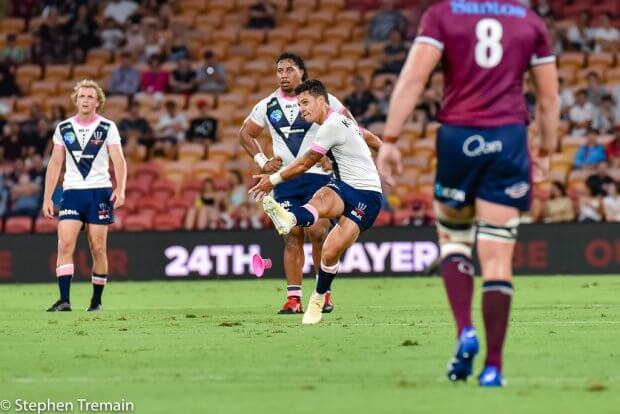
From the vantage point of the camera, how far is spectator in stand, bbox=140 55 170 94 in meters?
27.8

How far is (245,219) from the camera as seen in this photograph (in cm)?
2369

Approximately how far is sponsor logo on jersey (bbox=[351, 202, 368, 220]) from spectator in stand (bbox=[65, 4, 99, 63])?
17367 millimetres

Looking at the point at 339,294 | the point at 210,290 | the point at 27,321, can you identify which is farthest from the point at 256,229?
the point at 27,321

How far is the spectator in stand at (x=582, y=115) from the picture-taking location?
2506 cm

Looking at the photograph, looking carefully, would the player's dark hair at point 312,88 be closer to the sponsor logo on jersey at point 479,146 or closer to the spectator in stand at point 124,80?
the sponsor logo on jersey at point 479,146

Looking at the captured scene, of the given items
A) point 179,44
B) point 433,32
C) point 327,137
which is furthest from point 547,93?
point 179,44

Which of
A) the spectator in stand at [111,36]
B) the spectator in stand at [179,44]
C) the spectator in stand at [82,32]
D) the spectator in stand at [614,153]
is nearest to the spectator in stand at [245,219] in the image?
the spectator in stand at [179,44]

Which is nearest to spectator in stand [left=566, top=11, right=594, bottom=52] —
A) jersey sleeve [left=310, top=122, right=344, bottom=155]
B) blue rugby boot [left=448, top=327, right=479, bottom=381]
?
jersey sleeve [left=310, top=122, right=344, bottom=155]

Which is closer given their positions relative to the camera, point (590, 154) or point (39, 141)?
point (590, 154)

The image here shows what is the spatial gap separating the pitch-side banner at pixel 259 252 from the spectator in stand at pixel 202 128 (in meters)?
4.08

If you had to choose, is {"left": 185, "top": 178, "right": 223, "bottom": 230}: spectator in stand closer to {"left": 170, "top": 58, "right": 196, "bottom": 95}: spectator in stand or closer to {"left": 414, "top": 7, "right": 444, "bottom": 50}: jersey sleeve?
{"left": 170, "top": 58, "right": 196, "bottom": 95}: spectator in stand

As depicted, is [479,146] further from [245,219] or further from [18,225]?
[18,225]

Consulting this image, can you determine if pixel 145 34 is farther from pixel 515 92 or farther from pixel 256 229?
pixel 515 92

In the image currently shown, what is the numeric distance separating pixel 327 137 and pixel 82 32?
58.5ft
